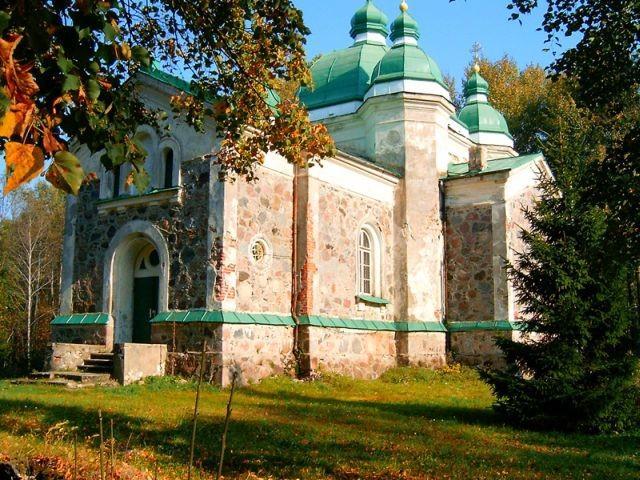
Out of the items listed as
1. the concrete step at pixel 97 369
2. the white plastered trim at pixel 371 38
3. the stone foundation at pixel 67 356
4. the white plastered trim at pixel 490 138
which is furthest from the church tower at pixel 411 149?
the stone foundation at pixel 67 356

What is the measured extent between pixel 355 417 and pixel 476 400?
400 cm

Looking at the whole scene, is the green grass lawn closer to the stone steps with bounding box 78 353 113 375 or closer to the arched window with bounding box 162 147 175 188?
the stone steps with bounding box 78 353 113 375

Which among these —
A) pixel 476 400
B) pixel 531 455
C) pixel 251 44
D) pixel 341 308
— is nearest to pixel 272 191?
pixel 341 308

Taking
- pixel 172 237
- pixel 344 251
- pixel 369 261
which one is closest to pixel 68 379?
pixel 172 237

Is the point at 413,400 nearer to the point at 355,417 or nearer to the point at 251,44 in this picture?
the point at 355,417

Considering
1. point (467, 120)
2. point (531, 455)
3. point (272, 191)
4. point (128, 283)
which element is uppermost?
point (467, 120)

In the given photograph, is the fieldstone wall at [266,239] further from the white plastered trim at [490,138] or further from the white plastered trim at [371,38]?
the white plastered trim at [490,138]

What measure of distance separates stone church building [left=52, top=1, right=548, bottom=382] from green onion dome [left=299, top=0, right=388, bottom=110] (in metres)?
0.06

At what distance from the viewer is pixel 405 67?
1950 cm

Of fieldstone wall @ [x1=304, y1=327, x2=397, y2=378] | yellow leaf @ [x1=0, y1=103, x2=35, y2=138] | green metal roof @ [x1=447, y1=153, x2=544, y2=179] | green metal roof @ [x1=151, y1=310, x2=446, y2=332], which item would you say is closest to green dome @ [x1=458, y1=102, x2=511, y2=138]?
green metal roof @ [x1=447, y1=153, x2=544, y2=179]

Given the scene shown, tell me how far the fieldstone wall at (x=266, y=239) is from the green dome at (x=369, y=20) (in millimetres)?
8841

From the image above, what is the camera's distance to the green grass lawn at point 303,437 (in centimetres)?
744

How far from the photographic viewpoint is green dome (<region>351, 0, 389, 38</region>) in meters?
23.2

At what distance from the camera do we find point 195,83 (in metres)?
9.23
